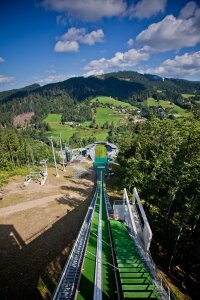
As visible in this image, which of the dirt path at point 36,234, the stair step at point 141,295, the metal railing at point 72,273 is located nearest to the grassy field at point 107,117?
the dirt path at point 36,234

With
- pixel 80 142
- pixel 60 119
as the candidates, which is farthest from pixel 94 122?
pixel 80 142

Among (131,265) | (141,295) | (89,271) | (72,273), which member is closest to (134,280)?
(141,295)

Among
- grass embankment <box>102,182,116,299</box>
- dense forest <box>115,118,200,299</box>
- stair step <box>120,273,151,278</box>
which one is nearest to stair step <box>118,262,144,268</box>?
grass embankment <box>102,182,116,299</box>

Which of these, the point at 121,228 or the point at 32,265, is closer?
the point at 32,265

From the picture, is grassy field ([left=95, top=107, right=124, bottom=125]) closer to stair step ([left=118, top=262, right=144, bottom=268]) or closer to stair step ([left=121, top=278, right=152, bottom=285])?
stair step ([left=118, top=262, right=144, bottom=268])

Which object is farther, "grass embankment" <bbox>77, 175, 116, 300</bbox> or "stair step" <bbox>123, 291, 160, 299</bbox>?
"grass embankment" <bbox>77, 175, 116, 300</bbox>

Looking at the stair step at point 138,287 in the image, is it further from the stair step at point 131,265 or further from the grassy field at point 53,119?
the grassy field at point 53,119

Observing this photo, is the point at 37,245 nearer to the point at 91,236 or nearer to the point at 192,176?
the point at 91,236

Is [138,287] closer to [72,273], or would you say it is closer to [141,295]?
[141,295]

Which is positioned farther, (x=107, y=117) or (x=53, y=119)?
(x=53, y=119)
